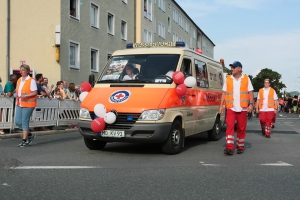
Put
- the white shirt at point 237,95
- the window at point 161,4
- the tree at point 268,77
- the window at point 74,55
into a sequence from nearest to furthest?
the white shirt at point 237,95 < the window at point 74,55 < the window at point 161,4 < the tree at point 268,77

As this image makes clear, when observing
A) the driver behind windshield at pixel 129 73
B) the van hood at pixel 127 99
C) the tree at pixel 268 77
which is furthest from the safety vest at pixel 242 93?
the tree at pixel 268 77

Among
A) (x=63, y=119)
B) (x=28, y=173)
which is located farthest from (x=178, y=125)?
(x=63, y=119)

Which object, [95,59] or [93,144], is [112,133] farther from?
[95,59]

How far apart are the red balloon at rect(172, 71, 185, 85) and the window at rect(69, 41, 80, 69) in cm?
1641

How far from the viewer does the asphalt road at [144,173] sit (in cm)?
469

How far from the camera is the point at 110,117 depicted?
7168 mm

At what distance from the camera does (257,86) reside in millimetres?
123312

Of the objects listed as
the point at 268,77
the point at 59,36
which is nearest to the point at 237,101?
the point at 59,36

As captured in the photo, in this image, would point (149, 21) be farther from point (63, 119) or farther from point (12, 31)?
point (63, 119)

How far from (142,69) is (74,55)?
54.6 ft

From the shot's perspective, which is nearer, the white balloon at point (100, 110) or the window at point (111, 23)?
the white balloon at point (100, 110)

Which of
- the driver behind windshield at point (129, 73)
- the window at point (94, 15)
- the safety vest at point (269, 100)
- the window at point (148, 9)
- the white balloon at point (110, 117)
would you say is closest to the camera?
the white balloon at point (110, 117)

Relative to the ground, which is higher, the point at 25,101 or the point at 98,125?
the point at 25,101

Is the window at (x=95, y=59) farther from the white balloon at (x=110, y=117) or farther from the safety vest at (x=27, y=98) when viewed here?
the white balloon at (x=110, y=117)
